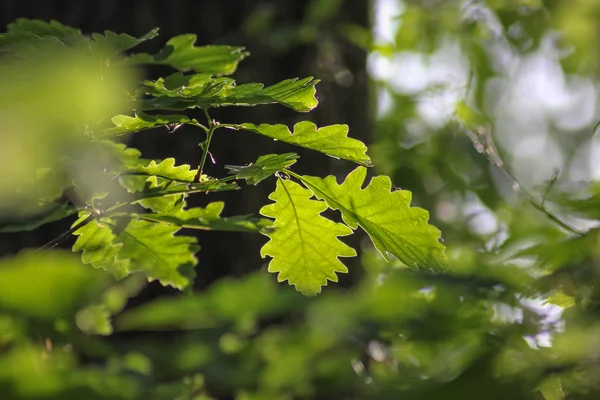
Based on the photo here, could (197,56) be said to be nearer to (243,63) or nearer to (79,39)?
(79,39)

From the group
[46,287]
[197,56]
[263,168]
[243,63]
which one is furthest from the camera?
[243,63]

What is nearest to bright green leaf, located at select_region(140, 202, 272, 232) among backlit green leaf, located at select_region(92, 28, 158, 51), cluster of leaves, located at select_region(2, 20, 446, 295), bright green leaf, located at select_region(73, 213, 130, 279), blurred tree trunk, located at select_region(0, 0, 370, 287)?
cluster of leaves, located at select_region(2, 20, 446, 295)

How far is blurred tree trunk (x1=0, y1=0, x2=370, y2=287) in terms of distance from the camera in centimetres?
217

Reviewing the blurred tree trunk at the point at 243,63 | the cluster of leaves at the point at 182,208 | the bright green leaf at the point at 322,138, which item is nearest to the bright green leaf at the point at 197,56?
the cluster of leaves at the point at 182,208

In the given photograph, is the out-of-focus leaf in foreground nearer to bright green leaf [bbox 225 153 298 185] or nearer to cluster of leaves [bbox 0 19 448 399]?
cluster of leaves [bbox 0 19 448 399]

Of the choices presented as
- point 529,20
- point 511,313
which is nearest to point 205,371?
point 511,313

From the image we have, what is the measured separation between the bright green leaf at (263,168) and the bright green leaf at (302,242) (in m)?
0.13

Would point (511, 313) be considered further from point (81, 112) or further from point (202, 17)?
point (202, 17)

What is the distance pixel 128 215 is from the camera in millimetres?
975

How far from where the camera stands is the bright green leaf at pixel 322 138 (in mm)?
934

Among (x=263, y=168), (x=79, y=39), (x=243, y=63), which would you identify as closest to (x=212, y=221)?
(x=263, y=168)

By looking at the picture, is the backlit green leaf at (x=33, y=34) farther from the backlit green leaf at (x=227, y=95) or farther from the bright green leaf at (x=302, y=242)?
the bright green leaf at (x=302, y=242)

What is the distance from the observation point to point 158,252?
3.35 feet

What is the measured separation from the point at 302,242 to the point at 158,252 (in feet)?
0.68
